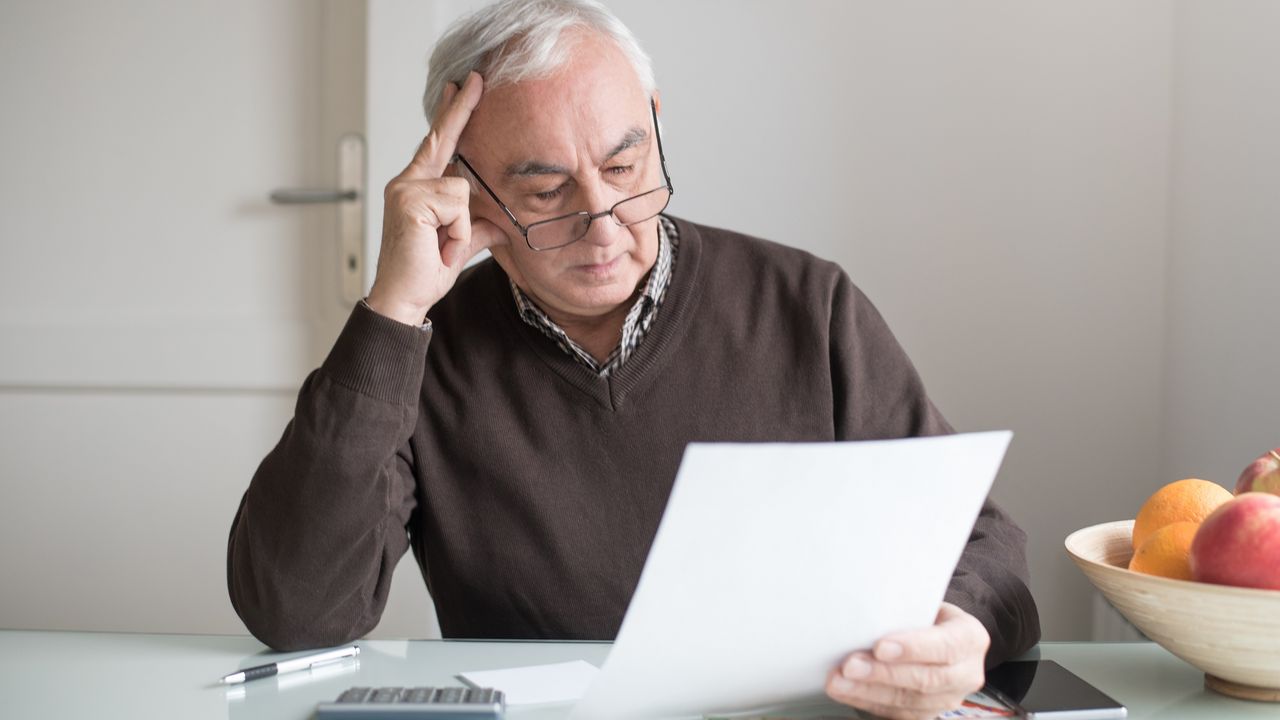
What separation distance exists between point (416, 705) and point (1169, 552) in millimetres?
578

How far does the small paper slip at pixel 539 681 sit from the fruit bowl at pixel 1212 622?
1.35 feet

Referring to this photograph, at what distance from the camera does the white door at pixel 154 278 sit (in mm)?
2381

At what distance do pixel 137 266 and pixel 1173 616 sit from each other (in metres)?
2.21

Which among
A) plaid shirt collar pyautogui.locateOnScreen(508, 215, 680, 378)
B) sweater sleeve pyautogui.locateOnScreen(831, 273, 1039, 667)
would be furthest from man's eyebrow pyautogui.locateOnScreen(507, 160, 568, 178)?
sweater sleeve pyautogui.locateOnScreen(831, 273, 1039, 667)

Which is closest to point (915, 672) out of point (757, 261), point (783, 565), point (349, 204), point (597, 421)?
point (783, 565)

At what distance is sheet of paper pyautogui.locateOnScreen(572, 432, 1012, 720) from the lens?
672 millimetres

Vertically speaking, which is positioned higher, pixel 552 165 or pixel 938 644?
pixel 552 165

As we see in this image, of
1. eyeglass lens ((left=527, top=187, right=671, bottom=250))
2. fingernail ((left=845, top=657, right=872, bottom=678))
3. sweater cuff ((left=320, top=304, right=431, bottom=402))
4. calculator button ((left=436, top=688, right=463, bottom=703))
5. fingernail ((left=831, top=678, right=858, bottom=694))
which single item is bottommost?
calculator button ((left=436, top=688, right=463, bottom=703))

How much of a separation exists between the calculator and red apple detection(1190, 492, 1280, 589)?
0.52 meters

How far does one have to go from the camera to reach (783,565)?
2.32ft

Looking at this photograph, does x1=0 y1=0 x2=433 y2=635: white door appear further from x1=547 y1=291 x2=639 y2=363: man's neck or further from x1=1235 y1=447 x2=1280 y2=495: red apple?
x1=1235 y1=447 x2=1280 y2=495: red apple

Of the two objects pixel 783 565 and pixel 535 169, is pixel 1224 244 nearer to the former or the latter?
pixel 535 169

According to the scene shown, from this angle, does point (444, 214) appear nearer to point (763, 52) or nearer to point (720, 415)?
point (720, 415)

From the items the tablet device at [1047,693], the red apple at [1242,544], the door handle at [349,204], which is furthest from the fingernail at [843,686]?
the door handle at [349,204]
